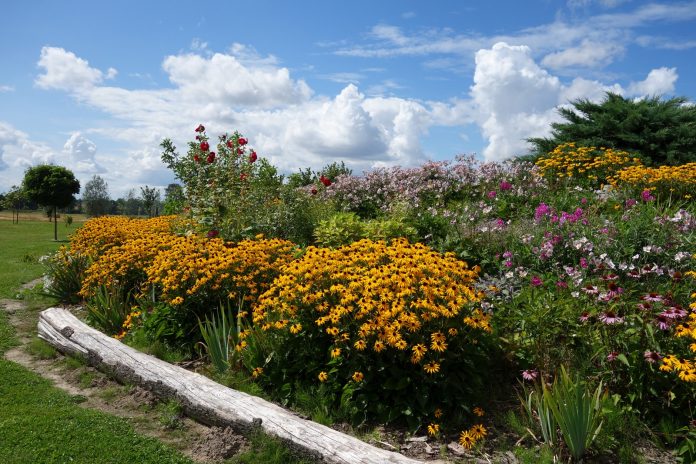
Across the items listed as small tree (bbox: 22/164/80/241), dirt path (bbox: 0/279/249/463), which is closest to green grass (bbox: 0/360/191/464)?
dirt path (bbox: 0/279/249/463)

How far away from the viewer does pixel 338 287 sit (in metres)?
3.81

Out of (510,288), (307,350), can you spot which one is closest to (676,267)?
(510,288)

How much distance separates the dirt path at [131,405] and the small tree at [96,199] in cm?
4654

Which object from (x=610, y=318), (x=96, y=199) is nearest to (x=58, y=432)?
(x=610, y=318)

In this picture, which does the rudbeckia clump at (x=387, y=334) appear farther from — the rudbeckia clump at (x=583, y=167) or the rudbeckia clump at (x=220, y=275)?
the rudbeckia clump at (x=583, y=167)

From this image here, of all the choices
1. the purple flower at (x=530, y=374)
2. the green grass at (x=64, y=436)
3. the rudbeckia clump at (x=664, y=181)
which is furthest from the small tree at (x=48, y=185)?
the purple flower at (x=530, y=374)

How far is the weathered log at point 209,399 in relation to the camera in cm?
323

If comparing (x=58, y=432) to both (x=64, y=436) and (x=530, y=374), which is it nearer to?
(x=64, y=436)

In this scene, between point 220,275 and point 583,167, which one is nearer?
point 220,275

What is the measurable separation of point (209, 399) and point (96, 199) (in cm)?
5429

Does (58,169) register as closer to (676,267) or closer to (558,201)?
(558,201)

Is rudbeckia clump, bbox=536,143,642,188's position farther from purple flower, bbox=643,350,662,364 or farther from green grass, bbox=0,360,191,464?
green grass, bbox=0,360,191,464

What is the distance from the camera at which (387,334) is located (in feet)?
11.3

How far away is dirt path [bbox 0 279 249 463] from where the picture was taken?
3.67 m
